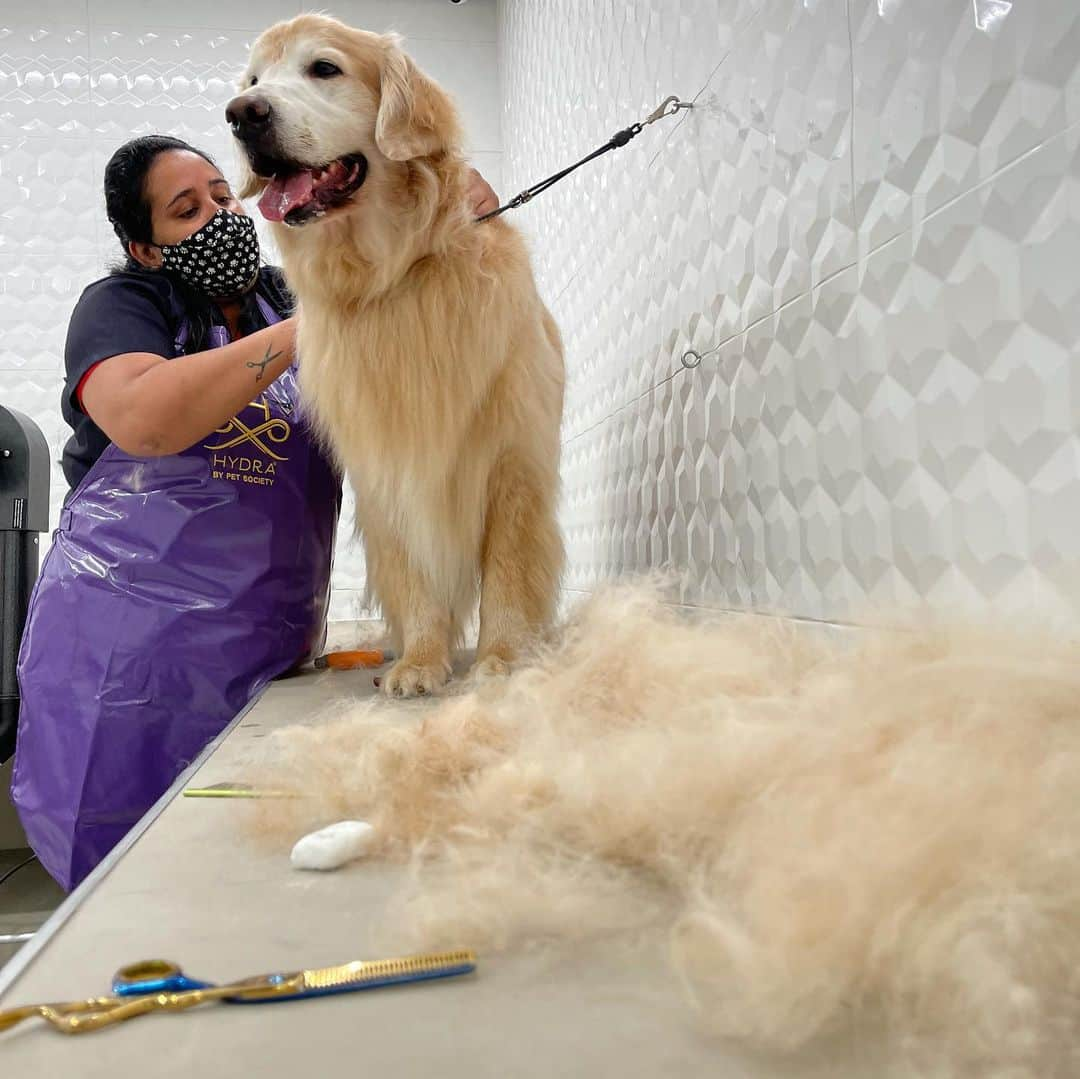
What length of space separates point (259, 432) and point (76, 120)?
2.60 metres

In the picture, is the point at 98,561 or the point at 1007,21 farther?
the point at 98,561

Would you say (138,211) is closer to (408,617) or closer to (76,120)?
(408,617)

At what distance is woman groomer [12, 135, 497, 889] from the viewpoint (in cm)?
145

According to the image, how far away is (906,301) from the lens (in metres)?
0.81

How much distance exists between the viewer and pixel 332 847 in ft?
1.74

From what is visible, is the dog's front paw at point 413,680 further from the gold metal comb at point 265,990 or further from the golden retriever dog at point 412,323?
the gold metal comb at point 265,990

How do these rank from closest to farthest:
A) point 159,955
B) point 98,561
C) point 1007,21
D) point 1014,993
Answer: point 1014,993 → point 159,955 → point 1007,21 → point 98,561

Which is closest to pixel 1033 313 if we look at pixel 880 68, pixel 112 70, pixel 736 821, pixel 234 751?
pixel 880 68

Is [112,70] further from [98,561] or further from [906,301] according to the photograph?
[906,301]

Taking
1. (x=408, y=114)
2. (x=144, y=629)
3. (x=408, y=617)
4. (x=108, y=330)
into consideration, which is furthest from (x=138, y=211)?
(x=408, y=617)

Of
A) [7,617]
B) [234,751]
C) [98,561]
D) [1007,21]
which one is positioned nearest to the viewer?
[1007,21]

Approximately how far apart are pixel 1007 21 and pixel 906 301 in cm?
23

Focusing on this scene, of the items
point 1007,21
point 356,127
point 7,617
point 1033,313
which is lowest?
point 7,617

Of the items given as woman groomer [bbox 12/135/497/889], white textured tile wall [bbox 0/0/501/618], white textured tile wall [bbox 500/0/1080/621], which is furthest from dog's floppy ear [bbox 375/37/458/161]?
white textured tile wall [bbox 0/0/501/618]
